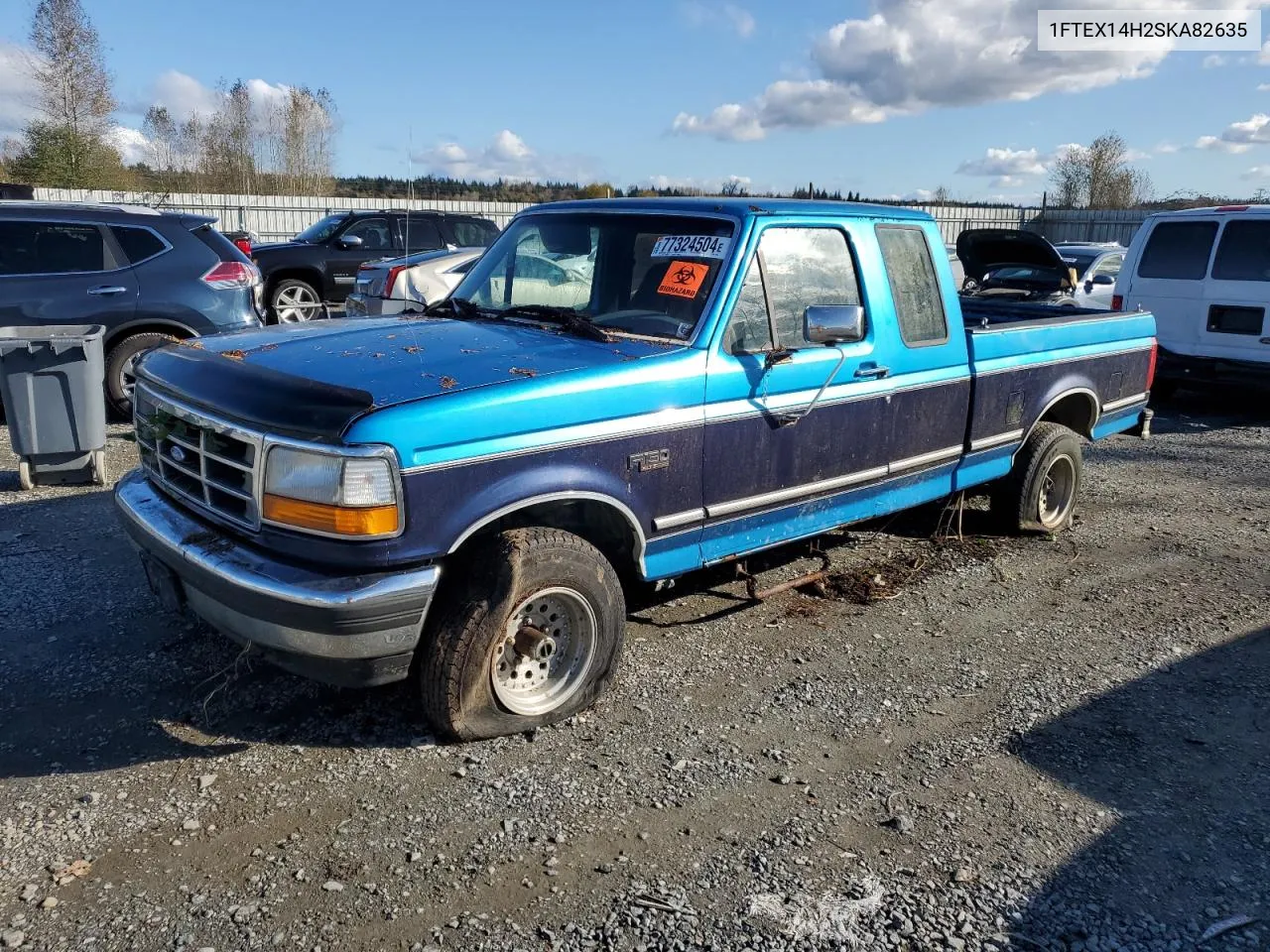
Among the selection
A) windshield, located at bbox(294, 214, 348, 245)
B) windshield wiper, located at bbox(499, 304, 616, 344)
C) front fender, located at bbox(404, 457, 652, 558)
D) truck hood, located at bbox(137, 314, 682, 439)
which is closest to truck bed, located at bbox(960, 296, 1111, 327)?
windshield wiper, located at bbox(499, 304, 616, 344)

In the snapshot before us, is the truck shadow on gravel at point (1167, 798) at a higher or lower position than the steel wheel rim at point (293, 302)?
lower

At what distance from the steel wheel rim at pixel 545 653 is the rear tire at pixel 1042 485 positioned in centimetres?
342

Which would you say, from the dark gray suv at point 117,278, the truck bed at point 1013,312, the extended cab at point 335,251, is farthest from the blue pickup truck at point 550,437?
the extended cab at point 335,251

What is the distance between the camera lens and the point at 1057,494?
20.5ft

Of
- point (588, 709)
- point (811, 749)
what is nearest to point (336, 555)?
point (588, 709)

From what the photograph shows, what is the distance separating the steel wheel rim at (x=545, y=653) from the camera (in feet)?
11.5

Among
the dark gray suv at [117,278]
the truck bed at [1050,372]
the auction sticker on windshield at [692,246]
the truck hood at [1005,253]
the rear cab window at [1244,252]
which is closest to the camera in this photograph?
the auction sticker on windshield at [692,246]

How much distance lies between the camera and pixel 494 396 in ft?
10.8

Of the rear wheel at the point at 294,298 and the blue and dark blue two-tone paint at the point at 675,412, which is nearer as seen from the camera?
the blue and dark blue two-tone paint at the point at 675,412

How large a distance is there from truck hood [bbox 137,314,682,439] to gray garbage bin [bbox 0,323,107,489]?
282cm

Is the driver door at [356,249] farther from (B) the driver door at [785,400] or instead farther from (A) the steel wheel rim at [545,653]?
(A) the steel wheel rim at [545,653]

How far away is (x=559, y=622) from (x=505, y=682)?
302mm

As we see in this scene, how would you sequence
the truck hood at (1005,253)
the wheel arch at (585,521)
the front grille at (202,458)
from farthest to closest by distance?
the truck hood at (1005,253) → the wheel arch at (585,521) → the front grille at (202,458)

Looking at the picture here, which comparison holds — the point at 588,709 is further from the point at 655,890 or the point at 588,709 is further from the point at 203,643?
the point at 203,643
